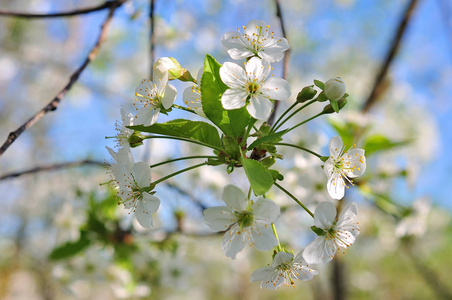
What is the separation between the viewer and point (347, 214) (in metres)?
1.03

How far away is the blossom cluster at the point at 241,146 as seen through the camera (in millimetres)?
949

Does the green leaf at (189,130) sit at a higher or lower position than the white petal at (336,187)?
higher

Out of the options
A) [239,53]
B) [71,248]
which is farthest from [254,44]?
[71,248]

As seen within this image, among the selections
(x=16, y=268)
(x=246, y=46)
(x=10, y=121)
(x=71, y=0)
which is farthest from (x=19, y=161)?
(x=246, y=46)

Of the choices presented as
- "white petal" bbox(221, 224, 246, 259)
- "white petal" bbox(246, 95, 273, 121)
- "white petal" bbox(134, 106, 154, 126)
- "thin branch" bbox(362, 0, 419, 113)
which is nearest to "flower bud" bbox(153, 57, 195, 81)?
"white petal" bbox(134, 106, 154, 126)

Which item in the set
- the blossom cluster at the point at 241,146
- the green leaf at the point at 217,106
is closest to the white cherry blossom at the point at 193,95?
the blossom cluster at the point at 241,146

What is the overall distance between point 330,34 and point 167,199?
6730mm

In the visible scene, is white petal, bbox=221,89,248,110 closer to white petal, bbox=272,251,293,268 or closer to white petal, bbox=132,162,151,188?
white petal, bbox=132,162,151,188

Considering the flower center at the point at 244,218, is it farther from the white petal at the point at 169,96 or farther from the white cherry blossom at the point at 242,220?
the white petal at the point at 169,96

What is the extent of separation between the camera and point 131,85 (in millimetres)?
7336

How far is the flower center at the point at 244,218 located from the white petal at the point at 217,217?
0.03 m

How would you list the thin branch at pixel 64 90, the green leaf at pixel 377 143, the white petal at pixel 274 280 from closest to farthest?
the thin branch at pixel 64 90
the white petal at pixel 274 280
the green leaf at pixel 377 143

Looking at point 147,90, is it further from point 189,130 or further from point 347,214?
point 347,214

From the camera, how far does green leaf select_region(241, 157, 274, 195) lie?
826 mm
